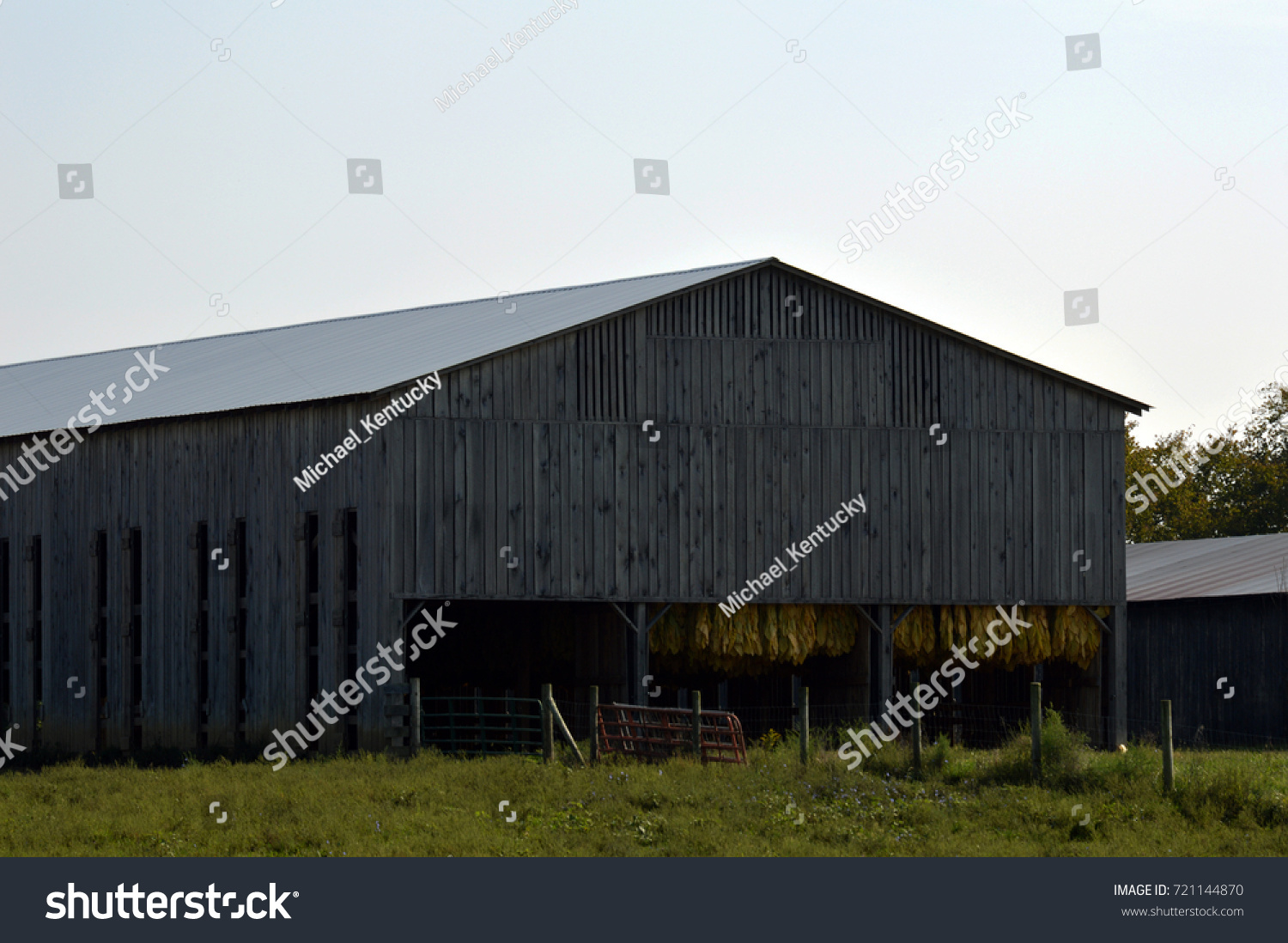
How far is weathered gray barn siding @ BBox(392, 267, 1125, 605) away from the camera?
30578mm

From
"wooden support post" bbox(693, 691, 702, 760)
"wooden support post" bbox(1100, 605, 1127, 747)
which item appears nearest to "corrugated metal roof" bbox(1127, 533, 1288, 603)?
"wooden support post" bbox(1100, 605, 1127, 747)

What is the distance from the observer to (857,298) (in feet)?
108

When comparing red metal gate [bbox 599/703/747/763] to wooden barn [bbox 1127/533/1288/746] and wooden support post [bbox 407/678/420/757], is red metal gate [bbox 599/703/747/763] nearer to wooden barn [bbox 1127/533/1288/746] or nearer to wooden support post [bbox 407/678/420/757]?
wooden support post [bbox 407/678/420/757]

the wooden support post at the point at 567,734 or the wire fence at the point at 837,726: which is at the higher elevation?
the wooden support post at the point at 567,734

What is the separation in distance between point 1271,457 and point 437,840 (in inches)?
2829

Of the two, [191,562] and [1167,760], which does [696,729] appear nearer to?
[1167,760]

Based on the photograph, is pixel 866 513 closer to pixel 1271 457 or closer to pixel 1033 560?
pixel 1033 560

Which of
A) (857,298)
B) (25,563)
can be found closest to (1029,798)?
(857,298)

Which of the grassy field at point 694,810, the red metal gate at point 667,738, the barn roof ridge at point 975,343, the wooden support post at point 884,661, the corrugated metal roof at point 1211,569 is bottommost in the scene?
the grassy field at point 694,810

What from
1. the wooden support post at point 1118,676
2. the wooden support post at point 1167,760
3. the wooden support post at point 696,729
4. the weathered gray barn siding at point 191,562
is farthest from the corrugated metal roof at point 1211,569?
the weathered gray barn siding at point 191,562

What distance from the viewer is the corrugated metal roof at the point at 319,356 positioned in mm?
32156

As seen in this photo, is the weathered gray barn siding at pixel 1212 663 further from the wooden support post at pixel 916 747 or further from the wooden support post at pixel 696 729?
the wooden support post at pixel 696 729

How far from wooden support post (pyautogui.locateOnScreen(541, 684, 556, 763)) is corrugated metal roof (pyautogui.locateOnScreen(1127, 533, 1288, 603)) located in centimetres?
2076

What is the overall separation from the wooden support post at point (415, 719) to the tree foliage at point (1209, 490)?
180 feet
